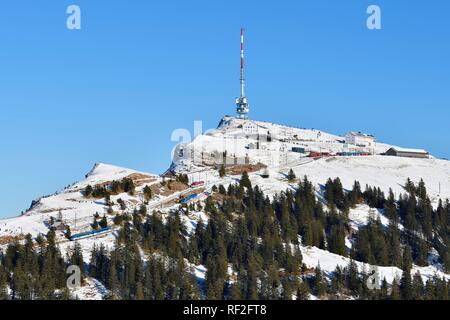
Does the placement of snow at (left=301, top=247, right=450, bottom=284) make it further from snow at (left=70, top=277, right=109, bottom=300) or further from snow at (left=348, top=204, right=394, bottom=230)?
snow at (left=70, top=277, right=109, bottom=300)

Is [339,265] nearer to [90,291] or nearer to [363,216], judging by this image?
[363,216]

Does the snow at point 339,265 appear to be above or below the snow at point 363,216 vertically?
below

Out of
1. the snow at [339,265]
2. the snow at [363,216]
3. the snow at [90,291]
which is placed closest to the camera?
the snow at [90,291]

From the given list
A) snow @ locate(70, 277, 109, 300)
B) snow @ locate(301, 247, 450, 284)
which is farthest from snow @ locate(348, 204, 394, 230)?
snow @ locate(70, 277, 109, 300)

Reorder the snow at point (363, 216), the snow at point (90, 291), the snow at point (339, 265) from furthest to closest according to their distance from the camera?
the snow at point (363, 216) → the snow at point (339, 265) → the snow at point (90, 291)

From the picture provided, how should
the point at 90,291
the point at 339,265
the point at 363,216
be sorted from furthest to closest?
the point at 363,216, the point at 339,265, the point at 90,291

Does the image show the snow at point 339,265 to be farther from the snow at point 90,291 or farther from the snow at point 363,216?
the snow at point 90,291

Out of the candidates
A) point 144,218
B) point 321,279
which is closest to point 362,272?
point 321,279

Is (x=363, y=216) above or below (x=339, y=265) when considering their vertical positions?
above

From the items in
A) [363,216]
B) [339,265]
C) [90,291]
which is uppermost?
[363,216]

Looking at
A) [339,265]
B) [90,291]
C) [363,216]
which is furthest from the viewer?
[363,216]

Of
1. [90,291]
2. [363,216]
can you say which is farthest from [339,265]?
[90,291]

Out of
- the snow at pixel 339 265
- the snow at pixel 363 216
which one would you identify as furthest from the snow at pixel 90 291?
the snow at pixel 363 216
